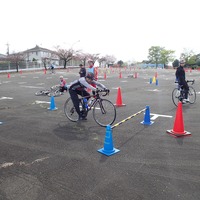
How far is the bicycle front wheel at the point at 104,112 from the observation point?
6305 mm

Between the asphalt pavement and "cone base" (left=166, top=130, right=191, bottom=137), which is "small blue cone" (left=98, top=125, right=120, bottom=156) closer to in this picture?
the asphalt pavement

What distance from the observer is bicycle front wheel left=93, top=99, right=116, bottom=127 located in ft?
20.7

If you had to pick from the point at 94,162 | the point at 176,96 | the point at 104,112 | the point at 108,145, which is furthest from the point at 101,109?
the point at 176,96

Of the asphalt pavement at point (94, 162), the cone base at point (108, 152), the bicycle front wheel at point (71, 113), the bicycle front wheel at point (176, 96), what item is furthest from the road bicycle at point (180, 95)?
the cone base at point (108, 152)

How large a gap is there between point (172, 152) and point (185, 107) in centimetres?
504

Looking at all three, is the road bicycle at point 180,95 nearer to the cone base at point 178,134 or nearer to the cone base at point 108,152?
the cone base at point 178,134

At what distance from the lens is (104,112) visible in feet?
21.0

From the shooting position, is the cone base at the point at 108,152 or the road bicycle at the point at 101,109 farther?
the road bicycle at the point at 101,109

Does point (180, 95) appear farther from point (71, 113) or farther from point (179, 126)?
point (71, 113)

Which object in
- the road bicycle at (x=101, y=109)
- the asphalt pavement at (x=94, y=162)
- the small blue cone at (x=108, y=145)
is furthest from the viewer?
the road bicycle at (x=101, y=109)

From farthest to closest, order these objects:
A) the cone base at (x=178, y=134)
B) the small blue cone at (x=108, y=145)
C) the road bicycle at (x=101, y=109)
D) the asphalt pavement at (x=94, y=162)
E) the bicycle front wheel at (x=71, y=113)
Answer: the bicycle front wheel at (x=71, y=113) < the road bicycle at (x=101, y=109) < the cone base at (x=178, y=134) < the small blue cone at (x=108, y=145) < the asphalt pavement at (x=94, y=162)

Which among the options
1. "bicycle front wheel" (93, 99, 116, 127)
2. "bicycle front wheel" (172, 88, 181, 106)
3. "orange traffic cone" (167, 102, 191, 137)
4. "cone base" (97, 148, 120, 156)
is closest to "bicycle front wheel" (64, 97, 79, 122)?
"bicycle front wheel" (93, 99, 116, 127)

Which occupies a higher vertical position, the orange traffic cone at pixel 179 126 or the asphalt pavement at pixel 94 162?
the orange traffic cone at pixel 179 126

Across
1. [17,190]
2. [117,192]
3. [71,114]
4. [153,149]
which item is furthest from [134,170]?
[71,114]
